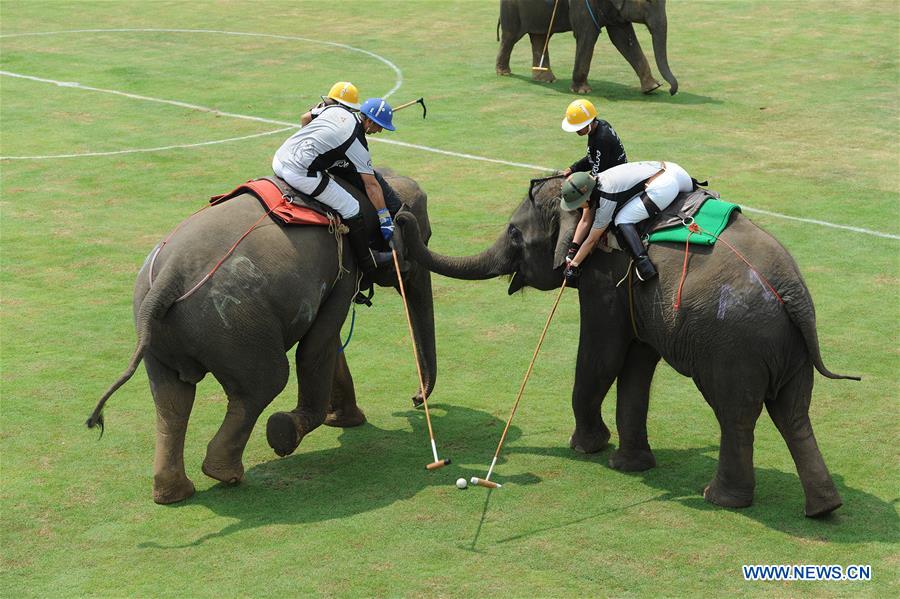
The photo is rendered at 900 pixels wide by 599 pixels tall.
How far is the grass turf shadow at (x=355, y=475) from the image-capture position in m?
9.32

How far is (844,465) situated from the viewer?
992 cm

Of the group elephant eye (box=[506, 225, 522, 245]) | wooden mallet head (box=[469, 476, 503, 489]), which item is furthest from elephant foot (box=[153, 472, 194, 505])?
elephant eye (box=[506, 225, 522, 245])

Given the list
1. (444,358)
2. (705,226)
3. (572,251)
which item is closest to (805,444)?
(705,226)

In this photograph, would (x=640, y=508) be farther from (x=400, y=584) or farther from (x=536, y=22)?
(x=536, y=22)

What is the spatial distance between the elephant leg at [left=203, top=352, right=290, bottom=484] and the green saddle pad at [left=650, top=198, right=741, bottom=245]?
293cm

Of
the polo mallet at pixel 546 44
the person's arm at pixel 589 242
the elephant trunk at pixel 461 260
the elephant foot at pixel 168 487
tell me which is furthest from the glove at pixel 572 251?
the polo mallet at pixel 546 44

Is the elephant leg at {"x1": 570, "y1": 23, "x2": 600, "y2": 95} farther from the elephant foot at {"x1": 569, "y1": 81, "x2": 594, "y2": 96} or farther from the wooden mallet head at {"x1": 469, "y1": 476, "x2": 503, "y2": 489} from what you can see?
the wooden mallet head at {"x1": 469, "y1": 476, "x2": 503, "y2": 489}

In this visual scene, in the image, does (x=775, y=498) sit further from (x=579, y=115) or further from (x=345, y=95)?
(x=345, y=95)

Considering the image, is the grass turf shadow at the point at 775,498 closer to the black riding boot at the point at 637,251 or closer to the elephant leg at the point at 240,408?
the black riding boot at the point at 637,251

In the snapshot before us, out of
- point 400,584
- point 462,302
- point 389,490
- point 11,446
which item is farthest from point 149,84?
point 400,584

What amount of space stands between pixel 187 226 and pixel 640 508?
12.8 ft

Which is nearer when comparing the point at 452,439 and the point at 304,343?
the point at 304,343

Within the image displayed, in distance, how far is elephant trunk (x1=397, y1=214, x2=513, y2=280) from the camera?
10.5 metres

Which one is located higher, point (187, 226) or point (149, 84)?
point (187, 226)
